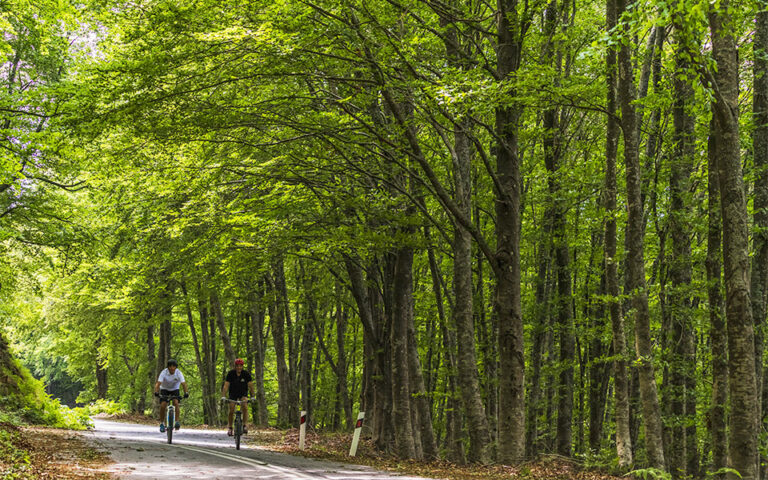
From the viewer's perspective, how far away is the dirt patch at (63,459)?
9.61m

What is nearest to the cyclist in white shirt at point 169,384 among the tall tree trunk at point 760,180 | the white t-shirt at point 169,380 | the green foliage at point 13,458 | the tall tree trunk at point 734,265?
the white t-shirt at point 169,380

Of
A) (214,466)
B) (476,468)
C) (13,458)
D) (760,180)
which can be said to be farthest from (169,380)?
(760,180)

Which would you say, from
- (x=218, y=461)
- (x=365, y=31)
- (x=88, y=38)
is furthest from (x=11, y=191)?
(x=365, y=31)

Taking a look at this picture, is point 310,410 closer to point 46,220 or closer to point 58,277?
point 58,277

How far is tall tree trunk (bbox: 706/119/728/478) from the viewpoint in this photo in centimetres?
1116

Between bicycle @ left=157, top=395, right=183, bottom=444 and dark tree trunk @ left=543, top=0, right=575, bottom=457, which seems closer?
bicycle @ left=157, top=395, right=183, bottom=444

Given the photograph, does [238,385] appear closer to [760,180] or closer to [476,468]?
[476,468]

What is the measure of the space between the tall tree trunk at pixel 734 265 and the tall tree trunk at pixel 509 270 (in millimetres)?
3840

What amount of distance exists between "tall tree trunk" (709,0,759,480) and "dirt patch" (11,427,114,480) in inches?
337

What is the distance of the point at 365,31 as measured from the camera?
11.6 metres

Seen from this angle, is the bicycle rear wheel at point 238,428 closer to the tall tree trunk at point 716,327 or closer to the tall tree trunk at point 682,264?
the tall tree trunk at point 682,264

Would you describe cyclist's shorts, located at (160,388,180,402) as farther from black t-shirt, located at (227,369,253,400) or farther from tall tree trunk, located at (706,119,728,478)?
tall tree trunk, located at (706,119,728,478)

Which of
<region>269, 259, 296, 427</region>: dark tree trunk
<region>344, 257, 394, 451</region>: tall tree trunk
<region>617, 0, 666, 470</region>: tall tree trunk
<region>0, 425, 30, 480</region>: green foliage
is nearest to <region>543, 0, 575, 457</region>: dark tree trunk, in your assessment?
<region>344, 257, 394, 451</region>: tall tree trunk

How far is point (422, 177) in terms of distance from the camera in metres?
16.6
